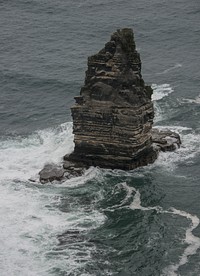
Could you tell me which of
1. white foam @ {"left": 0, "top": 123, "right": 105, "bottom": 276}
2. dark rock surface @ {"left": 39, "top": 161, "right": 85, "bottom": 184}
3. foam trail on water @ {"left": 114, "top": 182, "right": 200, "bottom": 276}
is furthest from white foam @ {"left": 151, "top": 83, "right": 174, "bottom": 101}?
foam trail on water @ {"left": 114, "top": 182, "right": 200, "bottom": 276}

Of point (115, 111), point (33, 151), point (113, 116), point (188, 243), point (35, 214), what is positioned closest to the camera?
point (188, 243)

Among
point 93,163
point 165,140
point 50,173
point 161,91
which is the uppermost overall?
point 161,91

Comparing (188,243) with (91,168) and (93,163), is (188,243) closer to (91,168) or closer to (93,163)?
(91,168)

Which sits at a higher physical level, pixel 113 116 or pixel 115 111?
pixel 115 111

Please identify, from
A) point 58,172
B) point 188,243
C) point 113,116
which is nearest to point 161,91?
point 113,116

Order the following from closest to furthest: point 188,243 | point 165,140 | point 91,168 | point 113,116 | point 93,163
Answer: point 188,243, point 113,116, point 91,168, point 93,163, point 165,140

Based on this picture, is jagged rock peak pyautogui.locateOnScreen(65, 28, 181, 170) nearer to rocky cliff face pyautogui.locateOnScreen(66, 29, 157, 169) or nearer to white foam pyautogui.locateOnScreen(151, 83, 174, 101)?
rocky cliff face pyautogui.locateOnScreen(66, 29, 157, 169)

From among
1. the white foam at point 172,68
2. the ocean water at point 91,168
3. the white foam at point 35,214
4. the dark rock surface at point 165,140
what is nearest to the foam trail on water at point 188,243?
the ocean water at point 91,168
